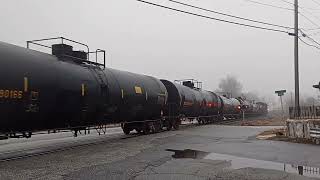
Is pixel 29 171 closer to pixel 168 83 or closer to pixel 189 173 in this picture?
pixel 189 173

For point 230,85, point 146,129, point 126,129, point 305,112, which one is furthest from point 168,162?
point 230,85

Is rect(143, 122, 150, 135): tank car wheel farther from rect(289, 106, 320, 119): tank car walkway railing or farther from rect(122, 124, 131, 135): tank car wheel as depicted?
rect(289, 106, 320, 119): tank car walkway railing

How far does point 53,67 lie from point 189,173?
22.1 feet

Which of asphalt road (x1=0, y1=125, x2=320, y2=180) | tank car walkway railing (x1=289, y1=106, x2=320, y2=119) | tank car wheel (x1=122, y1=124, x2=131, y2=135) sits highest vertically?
tank car walkway railing (x1=289, y1=106, x2=320, y2=119)

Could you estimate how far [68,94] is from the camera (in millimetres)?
14383

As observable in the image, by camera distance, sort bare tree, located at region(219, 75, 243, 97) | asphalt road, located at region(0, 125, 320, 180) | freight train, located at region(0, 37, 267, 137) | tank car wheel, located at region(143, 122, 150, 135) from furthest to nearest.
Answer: bare tree, located at region(219, 75, 243, 97), tank car wheel, located at region(143, 122, 150, 135), freight train, located at region(0, 37, 267, 137), asphalt road, located at region(0, 125, 320, 180)

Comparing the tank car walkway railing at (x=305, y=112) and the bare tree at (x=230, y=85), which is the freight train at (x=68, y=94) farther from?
the bare tree at (x=230, y=85)

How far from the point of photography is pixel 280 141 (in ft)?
60.7

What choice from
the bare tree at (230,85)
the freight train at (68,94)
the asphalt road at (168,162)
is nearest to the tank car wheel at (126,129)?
the freight train at (68,94)

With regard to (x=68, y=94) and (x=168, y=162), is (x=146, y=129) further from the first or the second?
(x=168, y=162)

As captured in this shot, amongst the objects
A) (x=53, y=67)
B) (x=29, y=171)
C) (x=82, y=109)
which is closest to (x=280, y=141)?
(x=82, y=109)

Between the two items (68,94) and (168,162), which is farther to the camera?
(68,94)

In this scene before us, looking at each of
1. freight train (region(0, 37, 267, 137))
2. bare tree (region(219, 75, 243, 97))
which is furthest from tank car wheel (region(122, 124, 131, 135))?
bare tree (region(219, 75, 243, 97))

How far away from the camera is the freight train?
1212cm
